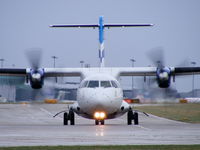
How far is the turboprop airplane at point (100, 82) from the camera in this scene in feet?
104

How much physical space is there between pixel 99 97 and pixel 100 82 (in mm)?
1158

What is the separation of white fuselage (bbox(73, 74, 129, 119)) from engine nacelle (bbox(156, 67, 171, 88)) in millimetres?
2662

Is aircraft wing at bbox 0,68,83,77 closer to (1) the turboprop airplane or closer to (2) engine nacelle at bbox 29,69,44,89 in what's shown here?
(1) the turboprop airplane

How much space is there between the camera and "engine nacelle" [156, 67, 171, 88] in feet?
114

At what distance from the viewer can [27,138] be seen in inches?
884

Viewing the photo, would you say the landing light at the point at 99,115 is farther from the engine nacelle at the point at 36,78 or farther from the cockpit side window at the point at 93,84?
the engine nacelle at the point at 36,78

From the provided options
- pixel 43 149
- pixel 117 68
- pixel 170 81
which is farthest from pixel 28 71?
Result: pixel 43 149

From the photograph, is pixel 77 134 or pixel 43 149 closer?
pixel 43 149

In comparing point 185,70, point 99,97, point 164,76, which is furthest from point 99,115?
point 185,70

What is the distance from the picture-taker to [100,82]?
32.2 meters

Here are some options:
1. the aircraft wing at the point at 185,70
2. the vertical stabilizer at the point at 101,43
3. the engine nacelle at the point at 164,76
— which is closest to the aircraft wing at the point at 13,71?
the vertical stabilizer at the point at 101,43

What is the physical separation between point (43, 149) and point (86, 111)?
44.5 feet

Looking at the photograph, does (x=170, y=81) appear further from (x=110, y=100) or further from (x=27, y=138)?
(x=27, y=138)

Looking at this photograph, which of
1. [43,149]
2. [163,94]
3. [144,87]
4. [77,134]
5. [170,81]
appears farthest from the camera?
[144,87]
